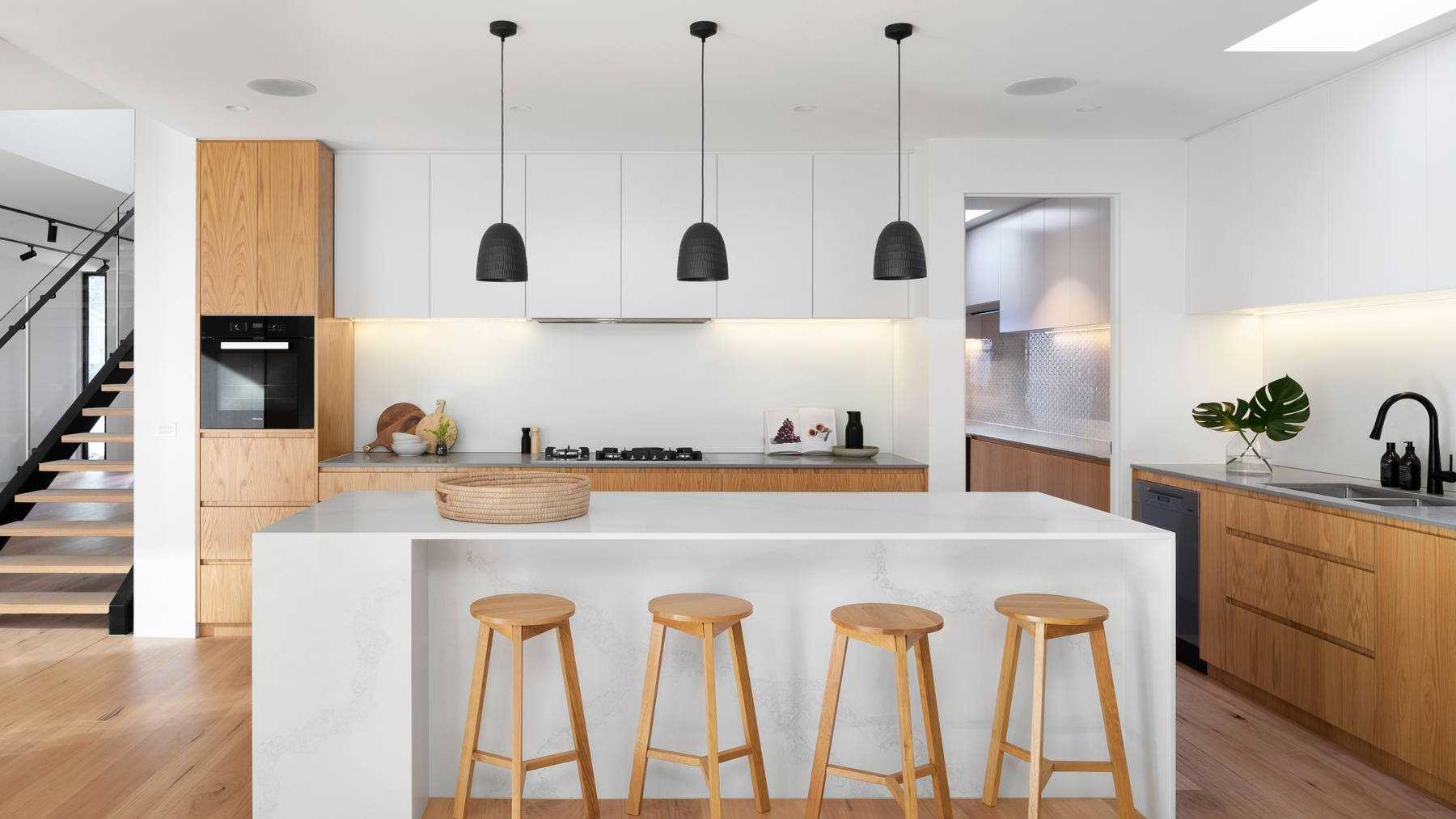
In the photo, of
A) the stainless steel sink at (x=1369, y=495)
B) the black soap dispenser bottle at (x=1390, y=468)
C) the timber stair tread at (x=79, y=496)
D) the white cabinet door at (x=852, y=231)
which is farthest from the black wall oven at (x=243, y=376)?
the black soap dispenser bottle at (x=1390, y=468)

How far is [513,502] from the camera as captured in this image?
254cm

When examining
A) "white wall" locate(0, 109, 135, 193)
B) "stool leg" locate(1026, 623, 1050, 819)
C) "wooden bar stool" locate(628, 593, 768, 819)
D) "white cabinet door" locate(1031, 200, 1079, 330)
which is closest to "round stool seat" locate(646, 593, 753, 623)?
"wooden bar stool" locate(628, 593, 768, 819)

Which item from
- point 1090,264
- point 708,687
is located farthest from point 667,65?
point 1090,264

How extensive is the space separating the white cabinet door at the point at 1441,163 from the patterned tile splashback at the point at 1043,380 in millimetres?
1614

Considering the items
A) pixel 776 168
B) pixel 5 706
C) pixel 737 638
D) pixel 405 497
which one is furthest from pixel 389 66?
pixel 5 706

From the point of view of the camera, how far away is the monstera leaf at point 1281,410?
3916 mm

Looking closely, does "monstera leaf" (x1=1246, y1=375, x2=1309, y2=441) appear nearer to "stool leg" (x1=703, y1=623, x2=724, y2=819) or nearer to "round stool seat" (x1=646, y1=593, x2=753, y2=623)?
"round stool seat" (x1=646, y1=593, x2=753, y2=623)

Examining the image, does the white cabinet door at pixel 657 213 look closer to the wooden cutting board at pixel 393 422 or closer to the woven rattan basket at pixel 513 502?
the wooden cutting board at pixel 393 422

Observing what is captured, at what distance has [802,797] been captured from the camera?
2850 mm

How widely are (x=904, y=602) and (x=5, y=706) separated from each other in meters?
3.49

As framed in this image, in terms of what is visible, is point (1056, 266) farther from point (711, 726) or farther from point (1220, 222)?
point (711, 726)

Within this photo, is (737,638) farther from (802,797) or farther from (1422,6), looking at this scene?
(1422,6)

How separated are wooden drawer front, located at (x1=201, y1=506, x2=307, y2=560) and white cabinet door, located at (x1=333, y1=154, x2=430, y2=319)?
1.06 meters

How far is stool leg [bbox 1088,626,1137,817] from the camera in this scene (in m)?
2.52
